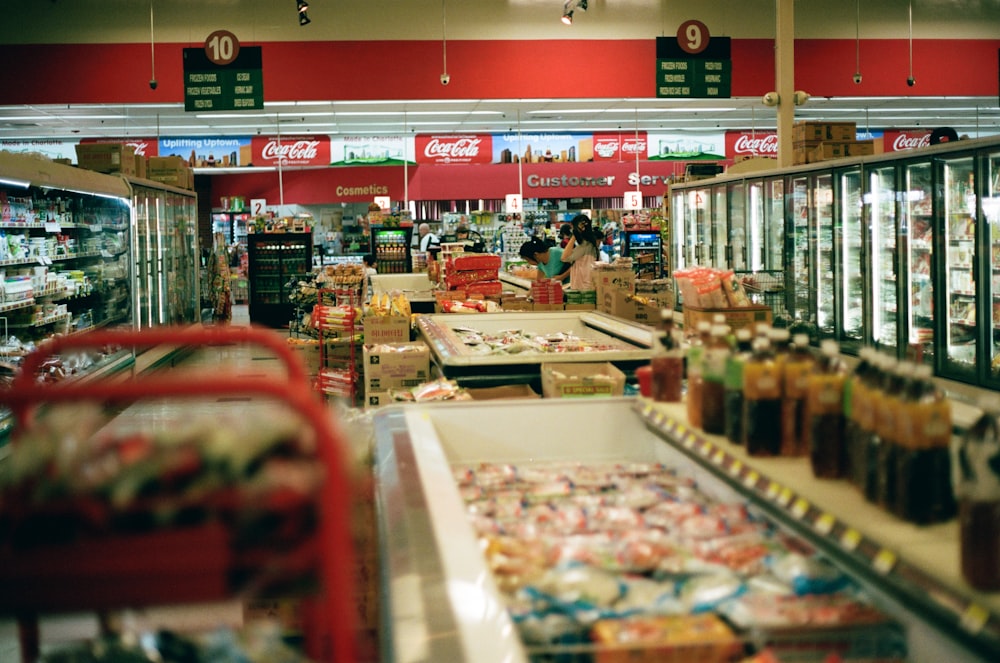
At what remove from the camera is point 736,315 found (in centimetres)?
446

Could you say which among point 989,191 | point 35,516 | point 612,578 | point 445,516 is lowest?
point 612,578

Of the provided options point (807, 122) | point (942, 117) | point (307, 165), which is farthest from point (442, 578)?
point (942, 117)

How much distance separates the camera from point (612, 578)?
231 centimetres

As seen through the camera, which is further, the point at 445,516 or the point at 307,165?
the point at 307,165

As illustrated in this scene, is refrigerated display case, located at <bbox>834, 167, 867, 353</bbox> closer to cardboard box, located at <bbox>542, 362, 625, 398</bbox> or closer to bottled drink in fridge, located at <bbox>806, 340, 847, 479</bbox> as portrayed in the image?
cardboard box, located at <bbox>542, 362, 625, 398</bbox>

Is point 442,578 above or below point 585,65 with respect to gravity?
below

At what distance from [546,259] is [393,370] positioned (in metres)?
4.95

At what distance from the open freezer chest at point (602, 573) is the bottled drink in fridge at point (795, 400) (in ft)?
0.62

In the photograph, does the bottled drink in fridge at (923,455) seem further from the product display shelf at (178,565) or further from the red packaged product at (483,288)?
the red packaged product at (483,288)

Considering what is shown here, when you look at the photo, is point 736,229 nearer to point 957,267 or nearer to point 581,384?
point 957,267

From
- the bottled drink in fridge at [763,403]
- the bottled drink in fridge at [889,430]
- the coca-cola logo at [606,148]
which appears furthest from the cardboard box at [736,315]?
the coca-cola logo at [606,148]

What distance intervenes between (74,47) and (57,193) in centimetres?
339

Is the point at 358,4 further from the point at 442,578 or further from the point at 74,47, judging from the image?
the point at 442,578

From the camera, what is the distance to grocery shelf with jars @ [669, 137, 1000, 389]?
6668 millimetres
